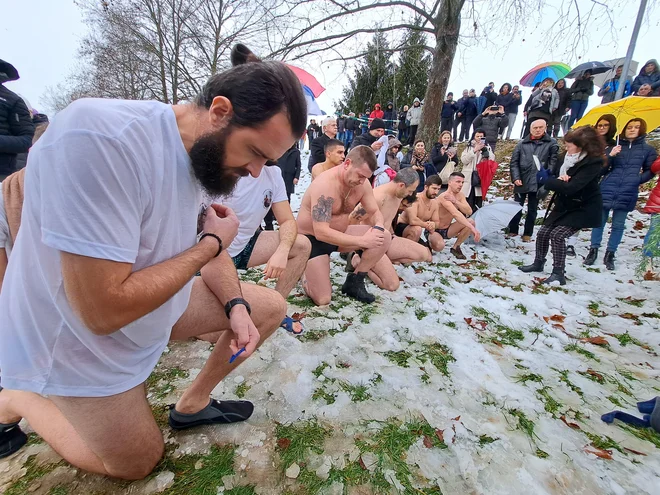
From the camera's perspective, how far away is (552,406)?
1.98m

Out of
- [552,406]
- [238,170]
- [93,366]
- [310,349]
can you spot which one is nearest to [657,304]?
[552,406]

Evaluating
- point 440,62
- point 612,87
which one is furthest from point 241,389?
point 612,87

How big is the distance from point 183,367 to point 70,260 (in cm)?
149

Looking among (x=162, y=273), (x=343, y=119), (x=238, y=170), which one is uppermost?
(x=343, y=119)

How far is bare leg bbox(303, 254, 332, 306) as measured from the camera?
3213mm

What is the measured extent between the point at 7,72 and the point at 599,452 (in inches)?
205

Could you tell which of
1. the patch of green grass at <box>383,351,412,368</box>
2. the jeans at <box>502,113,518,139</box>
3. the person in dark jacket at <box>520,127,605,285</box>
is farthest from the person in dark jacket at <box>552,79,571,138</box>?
the patch of green grass at <box>383,351,412,368</box>

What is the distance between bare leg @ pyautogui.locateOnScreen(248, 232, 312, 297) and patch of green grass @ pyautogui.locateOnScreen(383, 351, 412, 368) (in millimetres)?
1043

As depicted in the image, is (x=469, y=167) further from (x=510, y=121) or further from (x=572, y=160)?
(x=510, y=121)

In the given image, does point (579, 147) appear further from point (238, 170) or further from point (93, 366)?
point (93, 366)

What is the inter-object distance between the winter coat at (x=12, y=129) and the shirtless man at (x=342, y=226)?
9.03 feet

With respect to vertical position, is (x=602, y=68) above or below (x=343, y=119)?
above

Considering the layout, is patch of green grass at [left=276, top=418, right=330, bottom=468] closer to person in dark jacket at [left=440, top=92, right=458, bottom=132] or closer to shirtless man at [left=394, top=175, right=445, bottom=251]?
shirtless man at [left=394, top=175, right=445, bottom=251]

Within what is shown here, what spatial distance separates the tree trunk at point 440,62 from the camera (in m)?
7.50
